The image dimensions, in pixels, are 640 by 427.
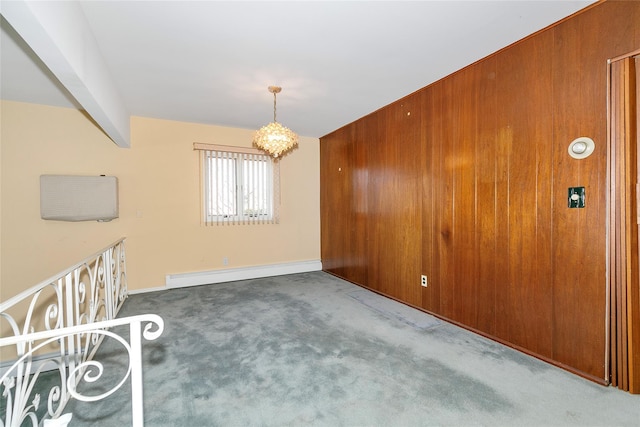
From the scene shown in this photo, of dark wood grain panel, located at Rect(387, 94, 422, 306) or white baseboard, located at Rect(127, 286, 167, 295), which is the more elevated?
dark wood grain panel, located at Rect(387, 94, 422, 306)

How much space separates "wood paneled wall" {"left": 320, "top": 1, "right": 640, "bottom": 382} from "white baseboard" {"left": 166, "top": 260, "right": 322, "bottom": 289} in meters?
1.93

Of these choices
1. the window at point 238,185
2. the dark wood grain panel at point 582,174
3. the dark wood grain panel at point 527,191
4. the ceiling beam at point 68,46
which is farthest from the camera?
the window at point 238,185

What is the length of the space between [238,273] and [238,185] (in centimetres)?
151

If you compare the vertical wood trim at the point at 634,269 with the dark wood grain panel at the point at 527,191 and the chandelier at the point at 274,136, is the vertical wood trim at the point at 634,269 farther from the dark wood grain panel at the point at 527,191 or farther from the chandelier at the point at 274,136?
the chandelier at the point at 274,136

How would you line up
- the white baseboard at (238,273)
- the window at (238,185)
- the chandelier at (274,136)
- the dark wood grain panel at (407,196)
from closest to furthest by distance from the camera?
1. the chandelier at (274,136)
2. the dark wood grain panel at (407,196)
3. the white baseboard at (238,273)
4. the window at (238,185)

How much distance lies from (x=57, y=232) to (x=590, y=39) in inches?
231

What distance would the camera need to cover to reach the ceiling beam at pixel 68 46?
139 cm

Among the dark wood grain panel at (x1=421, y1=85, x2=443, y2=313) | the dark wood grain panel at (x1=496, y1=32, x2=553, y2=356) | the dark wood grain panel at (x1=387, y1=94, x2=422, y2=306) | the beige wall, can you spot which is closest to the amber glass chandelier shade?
the dark wood grain panel at (x1=387, y1=94, x2=422, y2=306)

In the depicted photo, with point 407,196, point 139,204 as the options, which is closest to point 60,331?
point 407,196

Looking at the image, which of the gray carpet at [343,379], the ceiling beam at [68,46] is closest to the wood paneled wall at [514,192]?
the gray carpet at [343,379]

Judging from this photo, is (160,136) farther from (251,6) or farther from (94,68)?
(251,6)

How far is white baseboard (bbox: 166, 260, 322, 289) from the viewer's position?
4.33 m

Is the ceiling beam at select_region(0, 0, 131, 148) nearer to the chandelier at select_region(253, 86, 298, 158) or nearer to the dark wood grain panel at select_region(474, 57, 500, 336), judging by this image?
the chandelier at select_region(253, 86, 298, 158)

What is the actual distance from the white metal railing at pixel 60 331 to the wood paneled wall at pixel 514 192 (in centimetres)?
266
